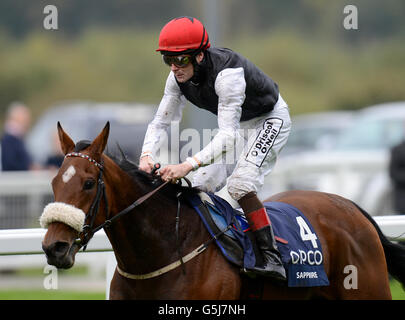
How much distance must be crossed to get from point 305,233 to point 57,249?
1727mm

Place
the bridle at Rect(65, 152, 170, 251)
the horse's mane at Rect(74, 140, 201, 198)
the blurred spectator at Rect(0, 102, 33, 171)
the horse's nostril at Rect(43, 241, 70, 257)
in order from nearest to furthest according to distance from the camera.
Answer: the horse's nostril at Rect(43, 241, 70, 257), the bridle at Rect(65, 152, 170, 251), the horse's mane at Rect(74, 140, 201, 198), the blurred spectator at Rect(0, 102, 33, 171)

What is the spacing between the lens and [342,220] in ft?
17.3

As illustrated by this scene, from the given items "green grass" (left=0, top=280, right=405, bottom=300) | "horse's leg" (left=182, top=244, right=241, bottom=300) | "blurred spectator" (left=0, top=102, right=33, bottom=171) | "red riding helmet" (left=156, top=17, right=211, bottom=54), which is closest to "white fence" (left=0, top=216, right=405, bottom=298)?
"horse's leg" (left=182, top=244, right=241, bottom=300)

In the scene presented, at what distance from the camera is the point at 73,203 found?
159 inches

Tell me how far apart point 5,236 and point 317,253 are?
7.02 ft

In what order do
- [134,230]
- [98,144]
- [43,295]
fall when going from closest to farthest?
[98,144] → [134,230] → [43,295]

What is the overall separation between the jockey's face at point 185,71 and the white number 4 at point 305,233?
1174 millimetres

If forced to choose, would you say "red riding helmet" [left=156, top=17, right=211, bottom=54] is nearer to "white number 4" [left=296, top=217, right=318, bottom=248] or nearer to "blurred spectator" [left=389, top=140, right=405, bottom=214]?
"white number 4" [left=296, top=217, right=318, bottom=248]

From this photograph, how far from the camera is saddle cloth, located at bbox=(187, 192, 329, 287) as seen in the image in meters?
4.58

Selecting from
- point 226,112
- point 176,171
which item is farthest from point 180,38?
point 176,171

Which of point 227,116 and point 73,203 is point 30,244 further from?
point 227,116

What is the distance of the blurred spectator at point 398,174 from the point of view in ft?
31.8

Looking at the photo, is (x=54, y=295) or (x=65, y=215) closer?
(x=65, y=215)

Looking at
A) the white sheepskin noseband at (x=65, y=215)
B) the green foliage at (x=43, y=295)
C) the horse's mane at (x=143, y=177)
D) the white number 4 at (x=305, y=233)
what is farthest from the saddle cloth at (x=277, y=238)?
the green foliage at (x=43, y=295)
